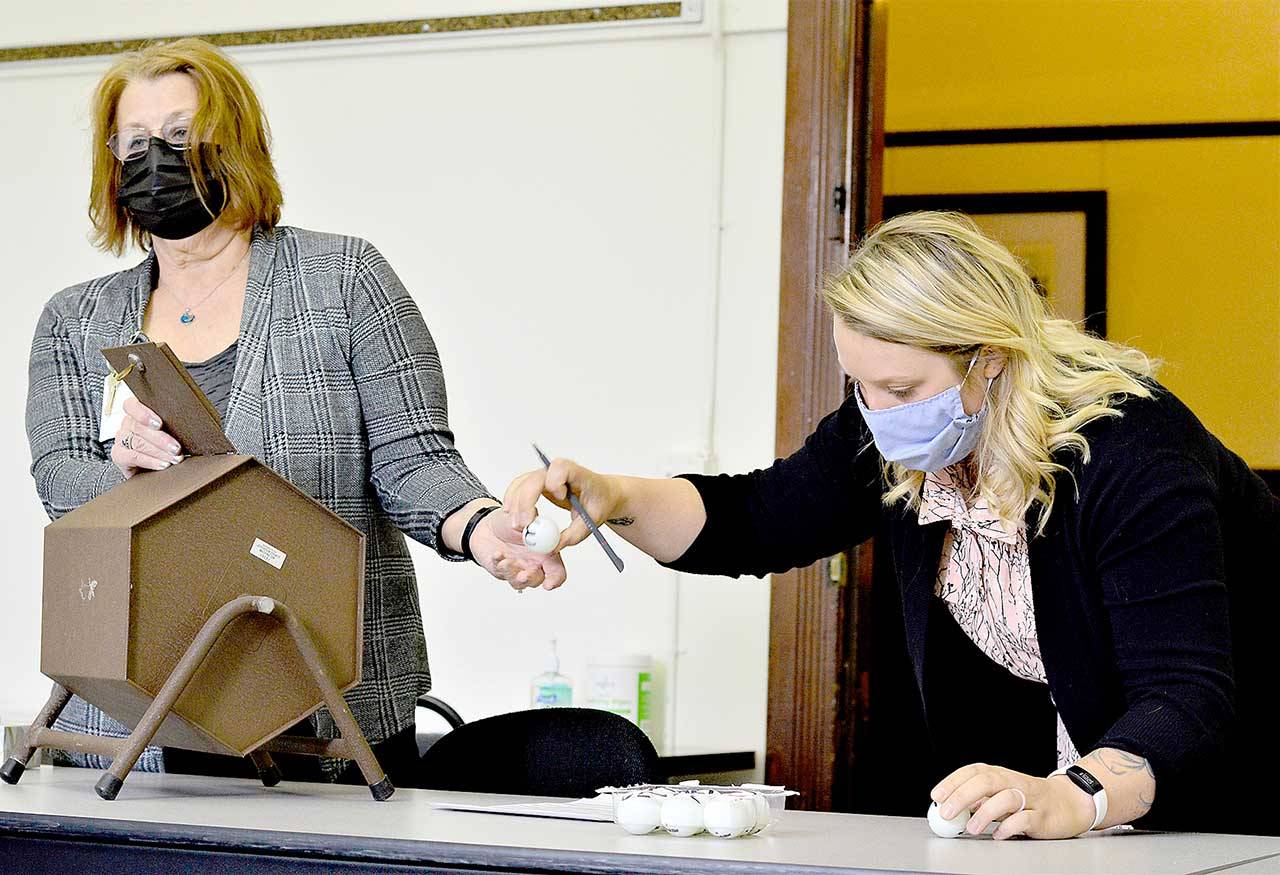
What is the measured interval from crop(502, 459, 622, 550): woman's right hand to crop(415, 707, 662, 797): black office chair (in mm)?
236

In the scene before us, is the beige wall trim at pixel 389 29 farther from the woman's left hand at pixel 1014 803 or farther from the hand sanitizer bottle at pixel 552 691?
the woman's left hand at pixel 1014 803

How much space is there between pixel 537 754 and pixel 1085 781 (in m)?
0.72

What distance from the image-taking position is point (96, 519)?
4.95 feet

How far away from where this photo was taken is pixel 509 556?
5.55 ft

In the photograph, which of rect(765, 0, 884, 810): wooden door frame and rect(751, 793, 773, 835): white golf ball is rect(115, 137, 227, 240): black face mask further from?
rect(765, 0, 884, 810): wooden door frame

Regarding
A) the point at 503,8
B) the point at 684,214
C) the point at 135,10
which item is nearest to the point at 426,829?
the point at 684,214

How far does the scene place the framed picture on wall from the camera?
391cm

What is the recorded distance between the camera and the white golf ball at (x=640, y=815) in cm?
125

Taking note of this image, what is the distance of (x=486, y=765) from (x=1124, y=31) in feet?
9.38

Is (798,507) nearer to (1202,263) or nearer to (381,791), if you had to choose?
(381,791)

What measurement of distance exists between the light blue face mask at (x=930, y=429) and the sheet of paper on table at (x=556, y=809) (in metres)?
0.48

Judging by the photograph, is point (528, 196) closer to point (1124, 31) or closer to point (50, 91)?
point (50, 91)

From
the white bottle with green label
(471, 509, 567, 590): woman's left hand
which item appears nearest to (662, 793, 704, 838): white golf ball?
(471, 509, 567, 590): woman's left hand

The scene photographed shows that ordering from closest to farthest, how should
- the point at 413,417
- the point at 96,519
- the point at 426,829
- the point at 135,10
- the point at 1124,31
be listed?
1. the point at 426,829
2. the point at 96,519
3. the point at 413,417
4. the point at 135,10
5. the point at 1124,31
